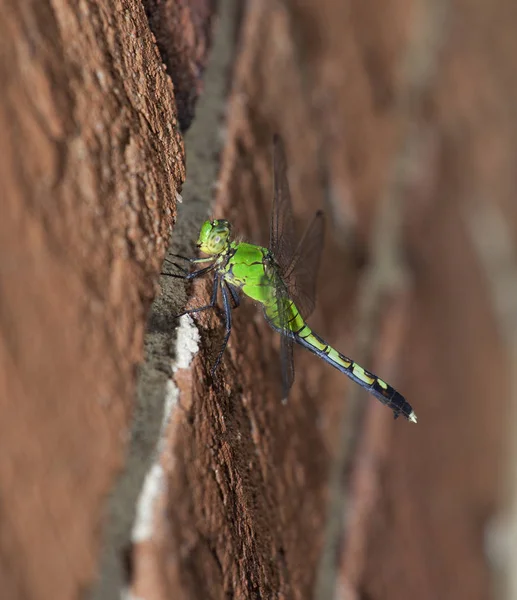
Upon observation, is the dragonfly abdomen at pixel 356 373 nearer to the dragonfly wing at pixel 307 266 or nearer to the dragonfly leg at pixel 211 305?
the dragonfly wing at pixel 307 266

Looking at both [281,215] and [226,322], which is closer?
[226,322]

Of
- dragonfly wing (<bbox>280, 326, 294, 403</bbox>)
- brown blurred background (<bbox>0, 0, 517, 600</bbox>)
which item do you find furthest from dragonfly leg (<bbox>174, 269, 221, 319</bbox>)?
dragonfly wing (<bbox>280, 326, 294, 403</bbox>)

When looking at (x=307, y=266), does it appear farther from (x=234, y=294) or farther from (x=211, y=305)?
(x=211, y=305)

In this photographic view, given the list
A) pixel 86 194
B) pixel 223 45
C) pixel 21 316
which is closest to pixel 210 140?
pixel 223 45

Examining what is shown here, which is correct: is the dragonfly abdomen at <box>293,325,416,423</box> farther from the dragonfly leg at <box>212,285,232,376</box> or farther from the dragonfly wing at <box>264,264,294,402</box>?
the dragonfly leg at <box>212,285,232,376</box>

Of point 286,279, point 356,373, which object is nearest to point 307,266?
point 286,279

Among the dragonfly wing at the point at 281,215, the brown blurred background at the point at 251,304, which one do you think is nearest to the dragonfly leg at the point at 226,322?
the brown blurred background at the point at 251,304
